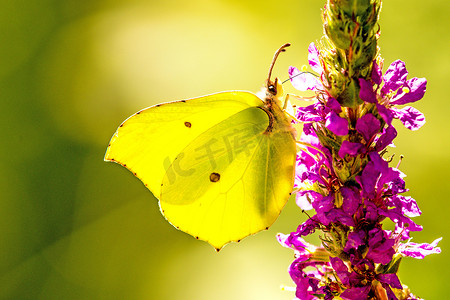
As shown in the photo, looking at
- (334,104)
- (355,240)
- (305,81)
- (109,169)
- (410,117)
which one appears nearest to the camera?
(355,240)

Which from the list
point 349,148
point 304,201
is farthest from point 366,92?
point 304,201

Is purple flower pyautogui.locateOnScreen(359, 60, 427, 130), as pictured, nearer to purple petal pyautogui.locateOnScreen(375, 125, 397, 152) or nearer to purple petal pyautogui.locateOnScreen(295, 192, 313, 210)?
purple petal pyautogui.locateOnScreen(375, 125, 397, 152)

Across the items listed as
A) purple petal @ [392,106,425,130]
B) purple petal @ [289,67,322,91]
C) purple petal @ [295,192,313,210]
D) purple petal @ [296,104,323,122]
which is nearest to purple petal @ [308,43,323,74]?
purple petal @ [289,67,322,91]

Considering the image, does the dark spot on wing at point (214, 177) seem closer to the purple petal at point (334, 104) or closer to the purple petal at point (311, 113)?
the purple petal at point (311, 113)

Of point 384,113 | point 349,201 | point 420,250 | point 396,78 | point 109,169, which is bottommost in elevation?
point 109,169

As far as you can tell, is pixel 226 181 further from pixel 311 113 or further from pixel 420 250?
pixel 420 250

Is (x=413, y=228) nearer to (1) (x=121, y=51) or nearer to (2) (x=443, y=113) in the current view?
(2) (x=443, y=113)
